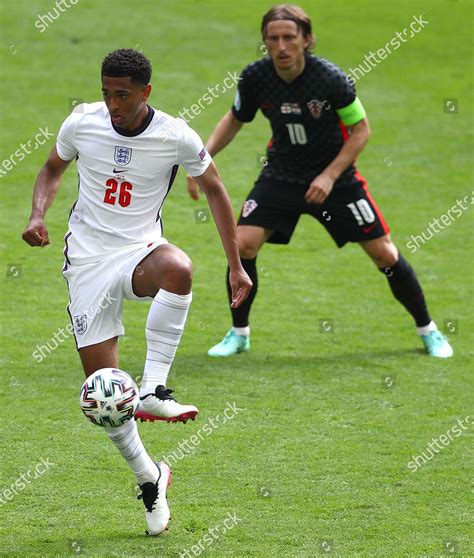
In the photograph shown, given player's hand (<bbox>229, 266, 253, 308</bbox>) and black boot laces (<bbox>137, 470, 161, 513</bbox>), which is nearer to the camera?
black boot laces (<bbox>137, 470, 161, 513</bbox>)

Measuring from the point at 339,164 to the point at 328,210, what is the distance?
0.52 metres

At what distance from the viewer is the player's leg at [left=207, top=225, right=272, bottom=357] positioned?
8.88 m

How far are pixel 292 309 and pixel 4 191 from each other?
14.2 ft

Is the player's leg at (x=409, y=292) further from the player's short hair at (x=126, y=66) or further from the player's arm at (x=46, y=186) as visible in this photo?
the player's short hair at (x=126, y=66)

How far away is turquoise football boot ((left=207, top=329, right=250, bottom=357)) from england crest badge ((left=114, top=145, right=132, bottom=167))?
11.1 ft

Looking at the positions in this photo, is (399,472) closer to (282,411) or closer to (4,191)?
(282,411)

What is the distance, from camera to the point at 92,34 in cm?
1853

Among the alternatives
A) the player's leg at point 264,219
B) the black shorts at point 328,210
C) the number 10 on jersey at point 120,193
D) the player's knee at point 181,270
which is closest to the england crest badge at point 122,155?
the number 10 on jersey at point 120,193

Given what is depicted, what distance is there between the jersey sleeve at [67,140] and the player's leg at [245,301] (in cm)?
285

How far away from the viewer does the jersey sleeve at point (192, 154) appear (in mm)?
5984

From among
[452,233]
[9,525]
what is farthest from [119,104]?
[452,233]

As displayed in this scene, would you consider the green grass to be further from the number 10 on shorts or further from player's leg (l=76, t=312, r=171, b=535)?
the number 10 on shorts

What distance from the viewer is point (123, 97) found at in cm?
575

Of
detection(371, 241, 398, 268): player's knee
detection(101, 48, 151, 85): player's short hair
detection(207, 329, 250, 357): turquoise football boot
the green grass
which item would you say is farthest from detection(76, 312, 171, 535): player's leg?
detection(371, 241, 398, 268): player's knee
